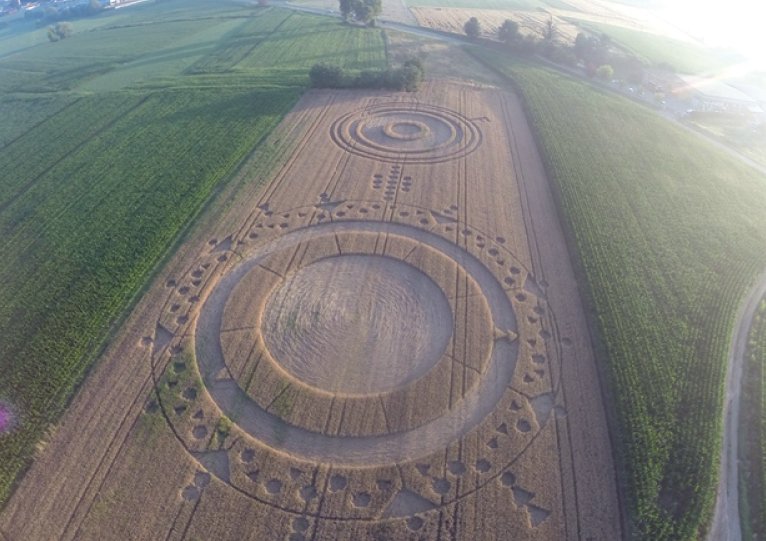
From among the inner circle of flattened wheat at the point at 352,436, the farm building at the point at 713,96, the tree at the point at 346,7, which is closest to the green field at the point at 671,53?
the farm building at the point at 713,96

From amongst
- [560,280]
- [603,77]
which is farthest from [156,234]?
[603,77]

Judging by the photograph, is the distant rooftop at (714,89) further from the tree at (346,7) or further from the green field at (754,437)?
the tree at (346,7)

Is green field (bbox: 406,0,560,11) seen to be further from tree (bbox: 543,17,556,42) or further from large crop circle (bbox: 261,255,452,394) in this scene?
large crop circle (bbox: 261,255,452,394)

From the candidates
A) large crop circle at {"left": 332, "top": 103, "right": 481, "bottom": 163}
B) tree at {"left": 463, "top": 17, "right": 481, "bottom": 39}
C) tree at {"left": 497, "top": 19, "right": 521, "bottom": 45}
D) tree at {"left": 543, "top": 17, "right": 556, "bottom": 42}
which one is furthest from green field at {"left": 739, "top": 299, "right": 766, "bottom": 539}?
tree at {"left": 463, "top": 17, "right": 481, "bottom": 39}

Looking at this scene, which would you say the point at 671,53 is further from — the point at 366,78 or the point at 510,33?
the point at 366,78

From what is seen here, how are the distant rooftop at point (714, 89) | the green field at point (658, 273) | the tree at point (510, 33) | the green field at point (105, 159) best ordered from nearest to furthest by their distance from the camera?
the green field at point (658, 273) → the green field at point (105, 159) → the distant rooftop at point (714, 89) → the tree at point (510, 33)

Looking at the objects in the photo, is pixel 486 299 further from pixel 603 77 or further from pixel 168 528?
pixel 603 77

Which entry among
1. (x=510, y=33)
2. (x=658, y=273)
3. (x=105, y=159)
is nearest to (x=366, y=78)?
(x=105, y=159)
